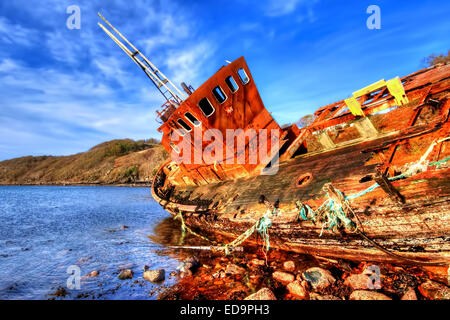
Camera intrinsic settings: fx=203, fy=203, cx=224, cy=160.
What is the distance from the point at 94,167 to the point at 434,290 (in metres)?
103

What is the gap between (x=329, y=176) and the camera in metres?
6.36

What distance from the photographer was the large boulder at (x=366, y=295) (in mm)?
4092

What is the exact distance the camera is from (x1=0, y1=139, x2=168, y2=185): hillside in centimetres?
7344

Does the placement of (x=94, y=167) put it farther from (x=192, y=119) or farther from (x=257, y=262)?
(x=257, y=262)

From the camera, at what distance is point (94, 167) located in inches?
3430

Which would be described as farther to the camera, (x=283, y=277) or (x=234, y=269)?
(x=234, y=269)

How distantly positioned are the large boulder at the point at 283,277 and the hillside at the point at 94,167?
215 ft

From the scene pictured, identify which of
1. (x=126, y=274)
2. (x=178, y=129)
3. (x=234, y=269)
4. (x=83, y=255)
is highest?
(x=178, y=129)

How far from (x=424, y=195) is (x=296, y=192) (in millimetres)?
3114

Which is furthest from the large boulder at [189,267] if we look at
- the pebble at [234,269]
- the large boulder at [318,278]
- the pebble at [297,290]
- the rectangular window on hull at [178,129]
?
the rectangular window on hull at [178,129]

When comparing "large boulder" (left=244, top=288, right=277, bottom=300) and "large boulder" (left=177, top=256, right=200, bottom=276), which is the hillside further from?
"large boulder" (left=244, top=288, right=277, bottom=300)

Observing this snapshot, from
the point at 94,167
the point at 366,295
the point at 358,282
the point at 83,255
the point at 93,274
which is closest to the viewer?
the point at 366,295

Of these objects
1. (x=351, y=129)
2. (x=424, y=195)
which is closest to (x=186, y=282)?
(x=424, y=195)

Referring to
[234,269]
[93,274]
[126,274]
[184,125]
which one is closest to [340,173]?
[234,269]
